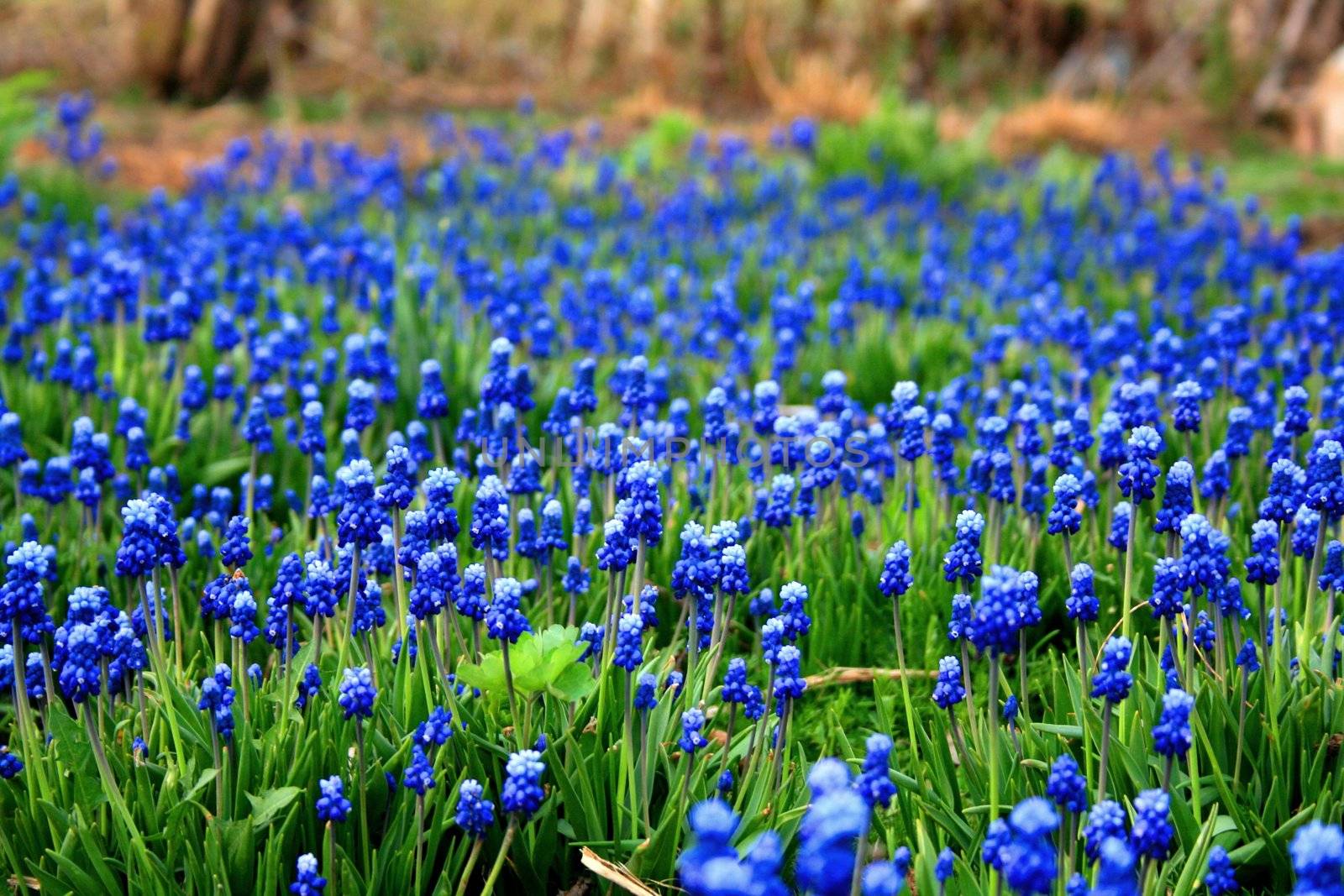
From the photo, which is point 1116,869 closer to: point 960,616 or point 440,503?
point 960,616

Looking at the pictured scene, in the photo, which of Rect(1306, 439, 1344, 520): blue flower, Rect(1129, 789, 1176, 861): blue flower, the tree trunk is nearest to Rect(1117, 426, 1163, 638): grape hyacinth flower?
Rect(1306, 439, 1344, 520): blue flower

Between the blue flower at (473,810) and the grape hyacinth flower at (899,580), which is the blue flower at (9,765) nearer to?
the blue flower at (473,810)

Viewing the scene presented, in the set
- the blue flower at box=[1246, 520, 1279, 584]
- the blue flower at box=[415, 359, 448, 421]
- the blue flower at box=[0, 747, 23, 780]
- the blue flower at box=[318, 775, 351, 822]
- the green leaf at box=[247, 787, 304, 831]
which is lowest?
the blue flower at box=[0, 747, 23, 780]

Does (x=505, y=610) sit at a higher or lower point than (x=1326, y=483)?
lower

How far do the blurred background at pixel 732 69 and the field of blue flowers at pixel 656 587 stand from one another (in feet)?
16.6

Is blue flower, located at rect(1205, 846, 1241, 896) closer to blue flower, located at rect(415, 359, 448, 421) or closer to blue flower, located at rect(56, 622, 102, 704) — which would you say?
blue flower, located at rect(56, 622, 102, 704)

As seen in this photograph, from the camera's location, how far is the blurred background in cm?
1217

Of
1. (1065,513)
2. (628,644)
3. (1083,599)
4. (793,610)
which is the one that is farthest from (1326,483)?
(628,644)

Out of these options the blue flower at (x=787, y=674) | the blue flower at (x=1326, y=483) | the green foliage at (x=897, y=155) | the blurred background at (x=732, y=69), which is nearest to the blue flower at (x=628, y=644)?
the blue flower at (x=787, y=674)

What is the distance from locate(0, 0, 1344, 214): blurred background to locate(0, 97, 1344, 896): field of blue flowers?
506 centimetres

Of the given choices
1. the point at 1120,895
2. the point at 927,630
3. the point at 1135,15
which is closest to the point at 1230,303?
the point at 927,630

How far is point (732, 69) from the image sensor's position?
1558cm

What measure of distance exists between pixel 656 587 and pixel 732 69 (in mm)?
13158

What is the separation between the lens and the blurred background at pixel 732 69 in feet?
39.9
